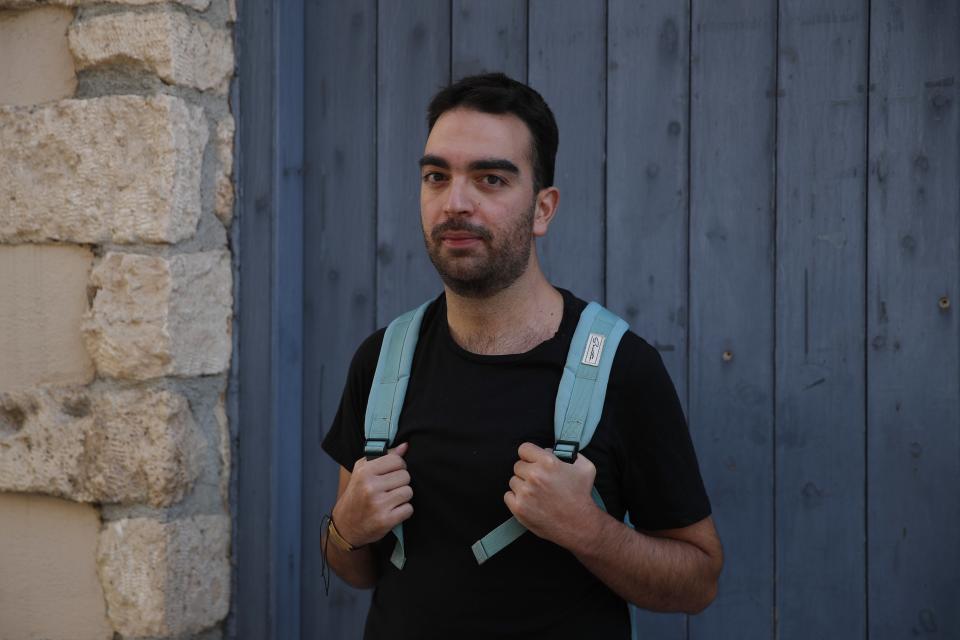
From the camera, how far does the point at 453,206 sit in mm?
1643

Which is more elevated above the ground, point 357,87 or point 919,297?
point 357,87

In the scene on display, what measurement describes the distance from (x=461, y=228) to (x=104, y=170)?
1.06 meters

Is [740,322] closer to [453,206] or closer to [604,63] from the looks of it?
[604,63]

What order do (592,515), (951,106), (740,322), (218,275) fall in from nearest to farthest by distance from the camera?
(592,515), (951,106), (740,322), (218,275)

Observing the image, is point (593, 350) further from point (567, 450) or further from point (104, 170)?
point (104, 170)

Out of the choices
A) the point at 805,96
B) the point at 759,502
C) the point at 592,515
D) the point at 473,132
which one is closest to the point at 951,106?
the point at 805,96

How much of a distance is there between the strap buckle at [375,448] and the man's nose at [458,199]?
16.0 inches

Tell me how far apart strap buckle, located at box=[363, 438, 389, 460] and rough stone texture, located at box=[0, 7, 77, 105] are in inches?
50.2

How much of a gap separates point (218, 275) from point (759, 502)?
4.47 ft

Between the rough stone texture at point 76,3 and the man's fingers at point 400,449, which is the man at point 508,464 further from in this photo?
the rough stone texture at point 76,3

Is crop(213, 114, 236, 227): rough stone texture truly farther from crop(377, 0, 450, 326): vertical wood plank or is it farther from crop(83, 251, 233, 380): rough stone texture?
crop(377, 0, 450, 326): vertical wood plank

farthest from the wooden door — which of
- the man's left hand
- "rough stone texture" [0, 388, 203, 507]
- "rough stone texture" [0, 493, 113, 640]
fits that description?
"rough stone texture" [0, 493, 113, 640]

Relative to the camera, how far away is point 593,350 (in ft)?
5.33

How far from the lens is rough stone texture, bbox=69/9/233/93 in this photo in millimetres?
2275
